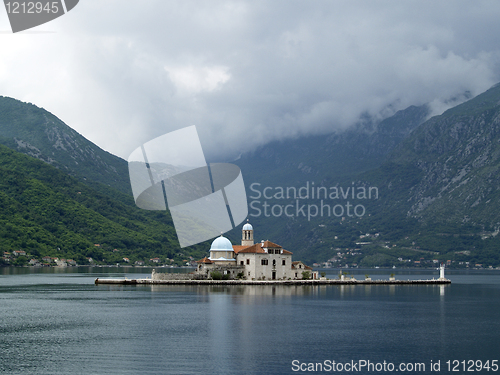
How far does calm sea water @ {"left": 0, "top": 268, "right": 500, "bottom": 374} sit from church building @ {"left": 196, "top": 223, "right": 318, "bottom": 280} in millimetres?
21038

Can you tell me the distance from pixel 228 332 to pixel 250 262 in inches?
2118

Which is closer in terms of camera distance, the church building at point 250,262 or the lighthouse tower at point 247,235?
the church building at point 250,262

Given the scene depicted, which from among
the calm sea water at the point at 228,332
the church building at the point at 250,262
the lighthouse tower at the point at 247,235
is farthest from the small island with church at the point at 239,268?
the calm sea water at the point at 228,332

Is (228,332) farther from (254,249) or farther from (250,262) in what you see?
(250,262)

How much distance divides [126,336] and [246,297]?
32.3 metres

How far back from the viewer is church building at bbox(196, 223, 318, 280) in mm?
100438

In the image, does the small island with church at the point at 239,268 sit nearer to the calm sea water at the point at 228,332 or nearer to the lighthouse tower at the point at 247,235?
the lighthouse tower at the point at 247,235

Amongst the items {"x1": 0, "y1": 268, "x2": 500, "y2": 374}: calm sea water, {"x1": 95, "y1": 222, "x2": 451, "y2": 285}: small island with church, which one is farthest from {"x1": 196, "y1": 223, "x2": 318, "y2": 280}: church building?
{"x1": 0, "y1": 268, "x2": 500, "y2": 374}: calm sea water

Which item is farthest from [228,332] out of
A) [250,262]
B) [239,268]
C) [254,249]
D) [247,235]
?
[247,235]

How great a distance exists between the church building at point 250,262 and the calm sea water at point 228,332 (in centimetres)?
2104

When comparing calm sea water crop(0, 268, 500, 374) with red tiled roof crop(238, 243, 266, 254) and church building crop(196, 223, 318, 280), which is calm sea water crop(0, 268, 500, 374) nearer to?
red tiled roof crop(238, 243, 266, 254)

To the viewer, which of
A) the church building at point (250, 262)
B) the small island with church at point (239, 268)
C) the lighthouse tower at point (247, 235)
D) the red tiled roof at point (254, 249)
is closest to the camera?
the red tiled roof at point (254, 249)

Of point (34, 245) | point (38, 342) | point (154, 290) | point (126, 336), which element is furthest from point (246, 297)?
point (34, 245)

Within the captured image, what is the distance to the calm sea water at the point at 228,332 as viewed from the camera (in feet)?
119
